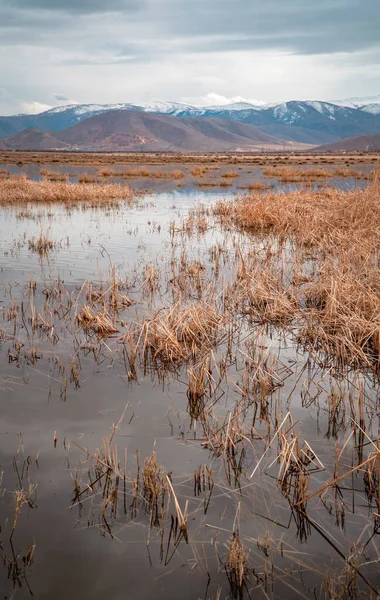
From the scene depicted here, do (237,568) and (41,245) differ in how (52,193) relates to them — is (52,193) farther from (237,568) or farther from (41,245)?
(237,568)

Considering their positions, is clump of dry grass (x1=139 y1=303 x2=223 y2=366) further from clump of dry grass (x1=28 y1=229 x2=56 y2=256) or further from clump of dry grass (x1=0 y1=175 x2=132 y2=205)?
clump of dry grass (x1=0 y1=175 x2=132 y2=205)

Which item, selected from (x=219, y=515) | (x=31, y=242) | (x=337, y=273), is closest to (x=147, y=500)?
(x=219, y=515)

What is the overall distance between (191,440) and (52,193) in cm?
2327

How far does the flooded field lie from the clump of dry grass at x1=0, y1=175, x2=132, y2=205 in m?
15.9

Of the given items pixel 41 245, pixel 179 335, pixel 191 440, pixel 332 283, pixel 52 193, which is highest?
pixel 52 193

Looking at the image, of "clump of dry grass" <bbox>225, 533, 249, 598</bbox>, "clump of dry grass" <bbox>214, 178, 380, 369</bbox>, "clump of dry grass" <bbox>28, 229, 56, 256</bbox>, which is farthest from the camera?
"clump of dry grass" <bbox>28, 229, 56, 256</bbox>

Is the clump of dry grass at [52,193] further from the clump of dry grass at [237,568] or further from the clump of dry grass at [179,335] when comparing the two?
the clump of dry grass at [237,568]

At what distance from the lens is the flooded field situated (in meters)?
3.11

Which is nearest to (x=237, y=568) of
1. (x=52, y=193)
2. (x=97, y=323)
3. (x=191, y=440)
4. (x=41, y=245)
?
(x=191, y=440)

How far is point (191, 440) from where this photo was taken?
4.52 metres

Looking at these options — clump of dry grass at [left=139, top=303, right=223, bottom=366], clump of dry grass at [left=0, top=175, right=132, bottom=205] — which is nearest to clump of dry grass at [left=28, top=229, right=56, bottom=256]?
clump of dry grass at [left=139, top=303, right=223, bottom=366]

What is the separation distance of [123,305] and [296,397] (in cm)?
420

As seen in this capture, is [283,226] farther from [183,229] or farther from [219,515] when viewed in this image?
[219,515]

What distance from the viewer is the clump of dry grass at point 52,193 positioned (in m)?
25.0
